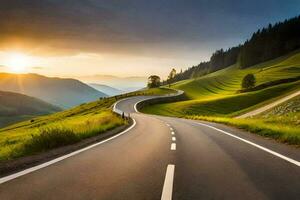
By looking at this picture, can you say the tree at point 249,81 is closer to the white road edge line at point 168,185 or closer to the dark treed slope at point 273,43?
the dark treed slope at point 273,43

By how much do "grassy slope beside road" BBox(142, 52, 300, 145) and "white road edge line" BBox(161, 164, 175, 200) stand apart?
289 inches

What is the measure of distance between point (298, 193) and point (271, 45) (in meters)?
165

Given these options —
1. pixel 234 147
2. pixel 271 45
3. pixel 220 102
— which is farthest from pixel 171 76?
pixel 234 147

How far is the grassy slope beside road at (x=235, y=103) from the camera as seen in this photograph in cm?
1800

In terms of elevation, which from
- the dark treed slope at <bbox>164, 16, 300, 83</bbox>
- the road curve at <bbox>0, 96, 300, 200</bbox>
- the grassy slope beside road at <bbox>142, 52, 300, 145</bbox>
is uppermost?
the dark treed slope at <bbox>164, 16, 300, 83</bbox>

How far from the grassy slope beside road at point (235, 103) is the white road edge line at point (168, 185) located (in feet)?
24.1

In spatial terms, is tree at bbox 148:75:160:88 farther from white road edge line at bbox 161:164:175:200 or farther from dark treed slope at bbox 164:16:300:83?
white road edge line at bbox 161:164:175:200

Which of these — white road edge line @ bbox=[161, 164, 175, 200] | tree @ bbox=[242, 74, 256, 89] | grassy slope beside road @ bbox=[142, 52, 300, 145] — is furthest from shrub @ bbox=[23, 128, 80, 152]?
tree @ bbox=[242, 74, 256, 89]

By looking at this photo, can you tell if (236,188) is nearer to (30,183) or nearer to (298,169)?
(298,169)

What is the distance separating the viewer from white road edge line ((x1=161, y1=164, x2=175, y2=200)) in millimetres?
5380

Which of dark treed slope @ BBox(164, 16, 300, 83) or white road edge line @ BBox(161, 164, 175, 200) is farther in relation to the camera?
dark treed slope @ BBox(164, 16, 300, 83)

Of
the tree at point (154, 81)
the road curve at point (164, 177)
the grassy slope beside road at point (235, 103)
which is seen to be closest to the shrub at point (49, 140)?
the road curve at point (164, 177)

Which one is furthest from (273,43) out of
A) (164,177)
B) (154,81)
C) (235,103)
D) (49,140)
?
(164,177)

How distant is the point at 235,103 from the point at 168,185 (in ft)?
223
